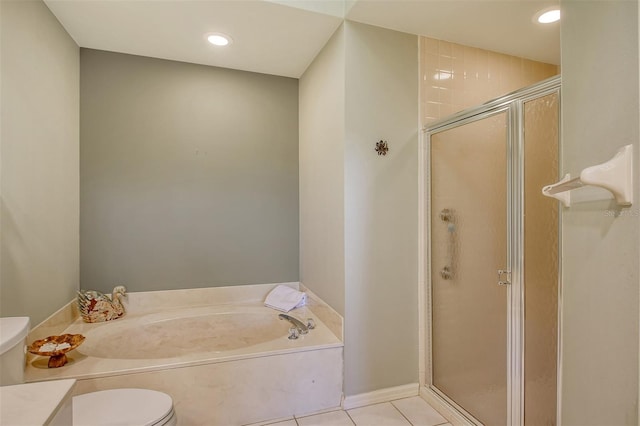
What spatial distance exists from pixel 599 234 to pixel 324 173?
180cm

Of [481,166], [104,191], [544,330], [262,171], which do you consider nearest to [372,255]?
[481,166]

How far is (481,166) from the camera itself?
1.91 metres

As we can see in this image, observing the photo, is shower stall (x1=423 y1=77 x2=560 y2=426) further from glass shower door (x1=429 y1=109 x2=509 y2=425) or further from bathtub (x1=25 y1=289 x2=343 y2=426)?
bathtub (x1=25 y1=289 x2=343 y2=426)

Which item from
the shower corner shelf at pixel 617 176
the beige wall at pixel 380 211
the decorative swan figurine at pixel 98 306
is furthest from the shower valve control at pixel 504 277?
the decorative swan figurine at pixel 98 306

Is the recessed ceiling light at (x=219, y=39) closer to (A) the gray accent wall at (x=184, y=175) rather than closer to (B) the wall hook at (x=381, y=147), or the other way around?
(A) the gray accent wall at (x=184, y=175)

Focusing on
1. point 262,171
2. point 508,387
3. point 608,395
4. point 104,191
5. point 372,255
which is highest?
point 262,171

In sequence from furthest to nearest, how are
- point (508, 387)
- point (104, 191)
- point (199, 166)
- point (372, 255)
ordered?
point (199, 166) → point (104, 191) → point (372, 255) → point (508, 387)

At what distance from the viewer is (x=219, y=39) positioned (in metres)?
2.37

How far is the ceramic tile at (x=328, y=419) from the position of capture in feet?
6.55

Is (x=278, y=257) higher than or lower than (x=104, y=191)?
lower

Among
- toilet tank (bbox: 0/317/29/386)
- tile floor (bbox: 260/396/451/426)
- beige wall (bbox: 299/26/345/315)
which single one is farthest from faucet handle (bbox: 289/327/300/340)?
toilet tank (bbox: 0/317/29/386)

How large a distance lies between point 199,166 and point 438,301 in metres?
2.09

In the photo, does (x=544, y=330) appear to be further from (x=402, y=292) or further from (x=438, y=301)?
(x=402, y=292)

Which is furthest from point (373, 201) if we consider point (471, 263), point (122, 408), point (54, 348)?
point (54, 348)
